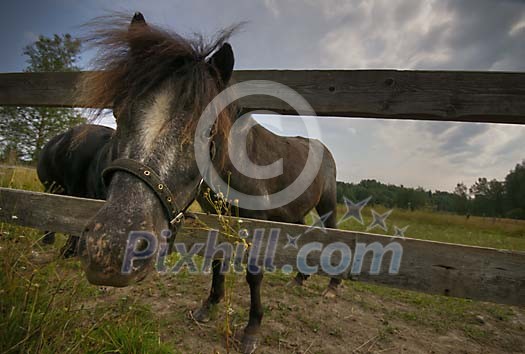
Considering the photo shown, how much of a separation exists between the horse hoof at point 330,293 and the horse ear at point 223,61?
12.2 feet

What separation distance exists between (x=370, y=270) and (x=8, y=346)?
2203 millimetres

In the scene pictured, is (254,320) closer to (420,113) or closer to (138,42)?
(420,113)

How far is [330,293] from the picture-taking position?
4.35m

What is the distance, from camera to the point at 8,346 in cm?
152

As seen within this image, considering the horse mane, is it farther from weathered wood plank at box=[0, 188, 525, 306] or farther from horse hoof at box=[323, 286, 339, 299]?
horse hoof at box=[323, 286, 339, 299]

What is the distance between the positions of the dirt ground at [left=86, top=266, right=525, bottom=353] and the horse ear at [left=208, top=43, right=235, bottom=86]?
83.8 inches

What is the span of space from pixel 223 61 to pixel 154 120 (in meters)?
0.73

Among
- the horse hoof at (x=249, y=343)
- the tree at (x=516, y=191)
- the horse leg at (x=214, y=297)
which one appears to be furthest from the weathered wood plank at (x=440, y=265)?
the tree at (x=516, y=191)

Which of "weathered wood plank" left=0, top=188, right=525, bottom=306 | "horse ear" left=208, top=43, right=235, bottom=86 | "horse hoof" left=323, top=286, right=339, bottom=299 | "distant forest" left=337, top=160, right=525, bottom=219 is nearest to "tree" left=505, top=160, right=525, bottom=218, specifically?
"distant forest" left=337, top=160, right=525, bottom=219

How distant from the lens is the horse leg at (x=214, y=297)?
10.5ft

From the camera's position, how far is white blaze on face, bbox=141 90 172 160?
59.1 inches

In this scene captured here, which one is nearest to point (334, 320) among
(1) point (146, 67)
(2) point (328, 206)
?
(2) point (328, 206)

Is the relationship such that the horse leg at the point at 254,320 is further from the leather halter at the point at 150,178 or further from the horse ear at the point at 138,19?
the horse ear at the point at 138,19

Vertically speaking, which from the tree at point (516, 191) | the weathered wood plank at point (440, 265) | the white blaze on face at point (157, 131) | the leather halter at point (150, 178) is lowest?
the weathered wood plank at point (440, 265)
